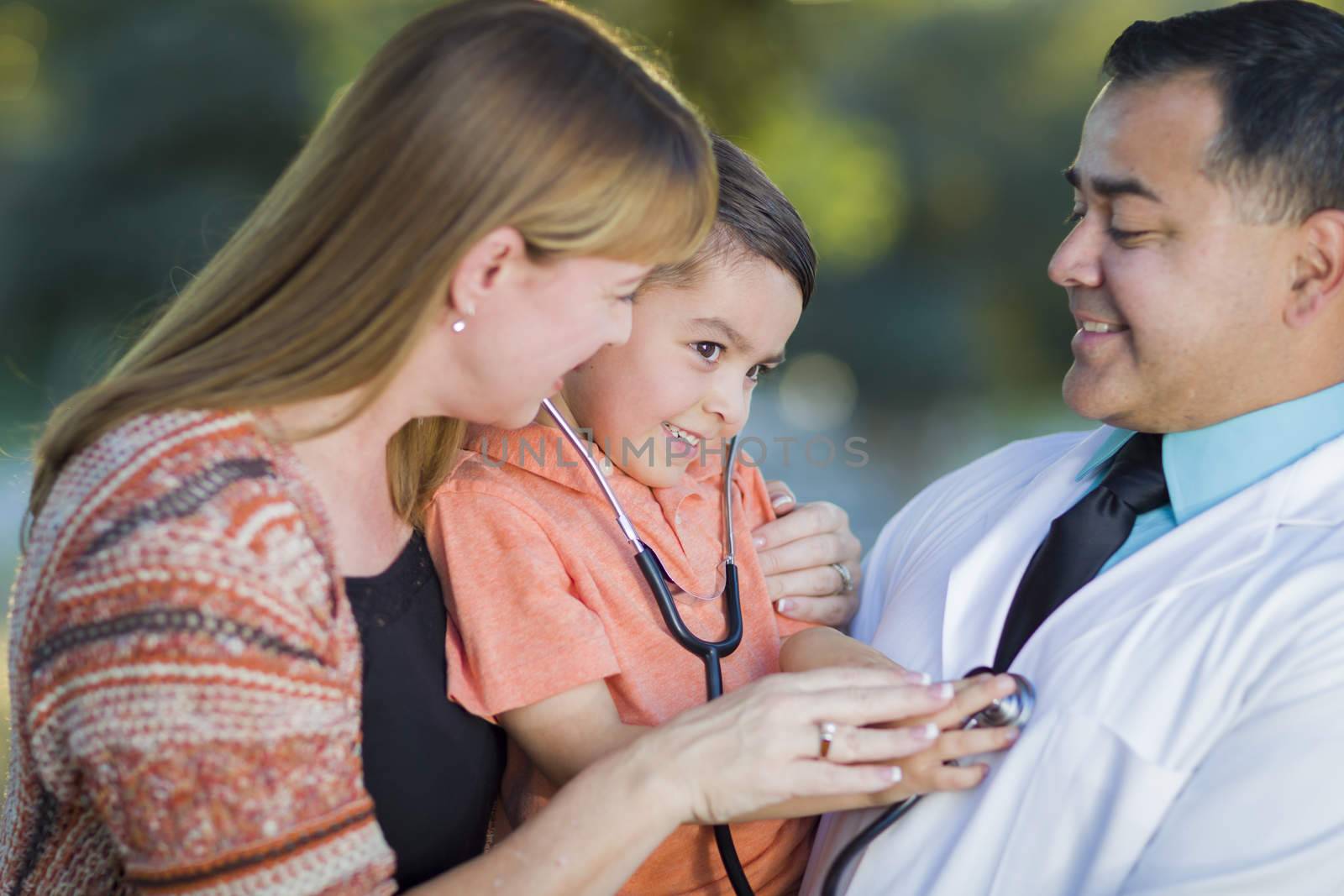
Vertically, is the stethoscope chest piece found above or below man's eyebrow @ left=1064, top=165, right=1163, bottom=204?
below

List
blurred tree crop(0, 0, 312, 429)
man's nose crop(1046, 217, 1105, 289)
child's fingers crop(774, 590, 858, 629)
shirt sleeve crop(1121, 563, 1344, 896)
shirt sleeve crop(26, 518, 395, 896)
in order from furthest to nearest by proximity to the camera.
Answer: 1. blurred tree crop(0, 0, 312, 429)
2. child's fingers crop(774, 590, 858, 629)
3. man's nose crop(1046, 217, 1105, 289)
4. shirt sleeve crop(1121, 563, 1344, 896)
5. shirt sleeve crop(26, 518, 395, 896)

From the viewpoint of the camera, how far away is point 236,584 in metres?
1.02

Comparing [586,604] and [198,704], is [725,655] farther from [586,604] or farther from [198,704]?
[198,704]

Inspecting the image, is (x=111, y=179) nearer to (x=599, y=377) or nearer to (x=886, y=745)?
(x=599, y=377)

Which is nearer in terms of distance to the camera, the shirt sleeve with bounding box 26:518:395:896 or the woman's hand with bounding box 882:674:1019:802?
the shirt sleeve with bounding box 26:518:395:896

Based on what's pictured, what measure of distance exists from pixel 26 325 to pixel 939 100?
315cm

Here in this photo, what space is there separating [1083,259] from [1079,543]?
0.38 m

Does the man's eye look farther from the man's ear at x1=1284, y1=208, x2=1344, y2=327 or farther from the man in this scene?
the man's ear at x1=1284, y1=208, x2=1344, y2=327

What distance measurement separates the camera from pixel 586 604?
1.43 m

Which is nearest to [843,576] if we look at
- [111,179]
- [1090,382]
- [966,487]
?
[966,487]

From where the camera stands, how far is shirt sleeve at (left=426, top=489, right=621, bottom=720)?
1307mm

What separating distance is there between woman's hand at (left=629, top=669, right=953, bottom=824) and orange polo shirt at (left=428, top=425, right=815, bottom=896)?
0.18m

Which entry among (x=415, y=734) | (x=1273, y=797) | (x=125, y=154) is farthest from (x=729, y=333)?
(x=125, y=154)

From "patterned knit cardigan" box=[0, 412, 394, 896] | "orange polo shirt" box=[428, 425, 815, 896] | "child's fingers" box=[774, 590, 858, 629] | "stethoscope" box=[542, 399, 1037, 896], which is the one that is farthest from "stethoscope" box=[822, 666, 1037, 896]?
"patterned knit cardigan" box=[0, 412, 394, 896]
